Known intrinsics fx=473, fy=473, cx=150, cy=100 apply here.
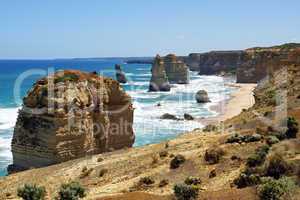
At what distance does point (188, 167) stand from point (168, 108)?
51135 millimetres

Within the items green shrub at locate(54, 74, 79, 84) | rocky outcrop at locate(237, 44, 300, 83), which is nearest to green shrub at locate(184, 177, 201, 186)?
green shrub at locate(54, 74, 79, 84)

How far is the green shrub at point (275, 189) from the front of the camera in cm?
1376

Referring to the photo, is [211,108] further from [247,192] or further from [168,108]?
[247,192]

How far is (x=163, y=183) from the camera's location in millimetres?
19047

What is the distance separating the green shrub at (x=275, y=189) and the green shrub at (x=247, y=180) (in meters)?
1.68

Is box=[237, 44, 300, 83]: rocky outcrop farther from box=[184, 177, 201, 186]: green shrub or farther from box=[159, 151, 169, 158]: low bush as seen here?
box=[184, 177, 201, 186]: green shrub

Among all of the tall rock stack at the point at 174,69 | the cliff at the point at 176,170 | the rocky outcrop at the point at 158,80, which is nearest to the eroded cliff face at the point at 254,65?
the tall rock stack at the point at 174,69

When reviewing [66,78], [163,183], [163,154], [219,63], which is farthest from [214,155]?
[219,63]

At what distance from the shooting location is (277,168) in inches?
651

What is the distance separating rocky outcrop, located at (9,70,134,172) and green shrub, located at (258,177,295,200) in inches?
639

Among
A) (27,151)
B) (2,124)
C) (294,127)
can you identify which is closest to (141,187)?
(294,127)

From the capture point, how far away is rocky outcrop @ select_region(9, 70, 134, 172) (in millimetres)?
28047

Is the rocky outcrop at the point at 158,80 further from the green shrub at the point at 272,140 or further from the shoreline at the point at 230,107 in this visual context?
the green shrub at the point at 272,140

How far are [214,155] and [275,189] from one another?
739 centimetres
